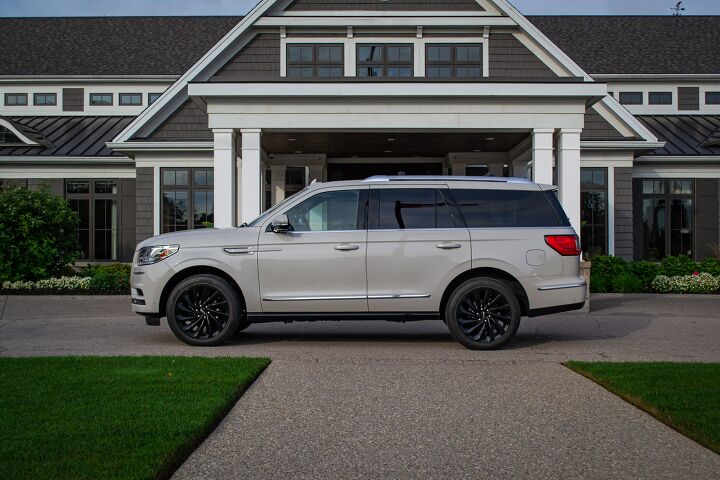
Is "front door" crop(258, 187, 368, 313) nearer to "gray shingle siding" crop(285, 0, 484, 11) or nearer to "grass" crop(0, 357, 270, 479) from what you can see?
"grass" crop(0, 357, 270, 479)

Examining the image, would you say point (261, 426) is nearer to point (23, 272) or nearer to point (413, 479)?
point (413, 479)

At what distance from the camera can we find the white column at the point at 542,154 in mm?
15414

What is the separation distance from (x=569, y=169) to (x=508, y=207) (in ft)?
21.9

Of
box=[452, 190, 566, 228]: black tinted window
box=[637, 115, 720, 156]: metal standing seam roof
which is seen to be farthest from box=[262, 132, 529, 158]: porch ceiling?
box=[452, 190, 566, 228]: black tinted window

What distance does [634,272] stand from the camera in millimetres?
17594

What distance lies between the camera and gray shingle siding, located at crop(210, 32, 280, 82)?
66.5 ft

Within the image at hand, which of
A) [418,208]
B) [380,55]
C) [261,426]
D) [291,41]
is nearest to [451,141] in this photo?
[380,55]

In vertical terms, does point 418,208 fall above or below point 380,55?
below

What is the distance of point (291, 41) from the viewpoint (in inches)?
804

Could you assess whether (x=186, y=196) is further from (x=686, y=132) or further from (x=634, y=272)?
(x=686, y=132)

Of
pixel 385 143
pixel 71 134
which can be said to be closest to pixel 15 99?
pixel 71 134

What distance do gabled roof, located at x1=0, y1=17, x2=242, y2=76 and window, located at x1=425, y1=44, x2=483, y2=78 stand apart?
11.5 meters

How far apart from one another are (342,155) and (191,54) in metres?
10.5

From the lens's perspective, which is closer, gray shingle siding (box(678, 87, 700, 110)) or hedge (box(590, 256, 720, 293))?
hedge (box(590, 256, 720, 293))
